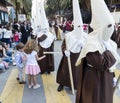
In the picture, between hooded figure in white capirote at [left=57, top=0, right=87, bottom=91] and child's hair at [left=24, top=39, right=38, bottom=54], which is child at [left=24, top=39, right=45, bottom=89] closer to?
child's hair at [left=24, top=39, right=38, bottom=54]

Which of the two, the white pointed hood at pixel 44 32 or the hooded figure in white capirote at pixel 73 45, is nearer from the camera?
the hooded figure in white capirote at pixel 73 45

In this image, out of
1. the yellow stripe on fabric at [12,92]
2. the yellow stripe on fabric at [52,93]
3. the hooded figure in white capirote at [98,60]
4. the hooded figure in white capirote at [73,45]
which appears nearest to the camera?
the hooded figure in white capirote at [98,60]

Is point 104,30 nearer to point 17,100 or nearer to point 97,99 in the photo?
point 97,99

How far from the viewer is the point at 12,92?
8156 millimetres

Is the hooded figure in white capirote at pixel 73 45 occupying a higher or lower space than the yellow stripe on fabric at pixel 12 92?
higher

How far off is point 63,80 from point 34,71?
844mm

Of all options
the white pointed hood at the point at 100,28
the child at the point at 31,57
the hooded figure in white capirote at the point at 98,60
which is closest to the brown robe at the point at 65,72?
the child at the point at 31,57

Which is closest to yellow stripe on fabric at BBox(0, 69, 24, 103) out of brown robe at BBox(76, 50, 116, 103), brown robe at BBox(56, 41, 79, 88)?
brown robe at BBox(56, 41, 79, 88)

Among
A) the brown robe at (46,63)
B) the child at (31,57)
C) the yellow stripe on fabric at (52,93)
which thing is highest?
the child at (31,57)

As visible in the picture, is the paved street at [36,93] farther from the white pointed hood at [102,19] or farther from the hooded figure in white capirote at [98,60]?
the white pointed hood at [102,19]

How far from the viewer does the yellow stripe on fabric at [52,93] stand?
23.9ft

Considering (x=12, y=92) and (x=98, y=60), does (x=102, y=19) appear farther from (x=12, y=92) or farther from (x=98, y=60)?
(x=12, y=92)

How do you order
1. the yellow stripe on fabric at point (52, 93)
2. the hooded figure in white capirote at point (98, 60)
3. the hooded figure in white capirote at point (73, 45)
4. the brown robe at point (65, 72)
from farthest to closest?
the brown robe at point (65, 72)
the yellow stripe on fabric at point (52, 93)
the hooded figure in white capirote at point (73, 45)
the hooded figure in white capirote at point (98, 60)

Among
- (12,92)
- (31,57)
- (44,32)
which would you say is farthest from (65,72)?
(44,32)
